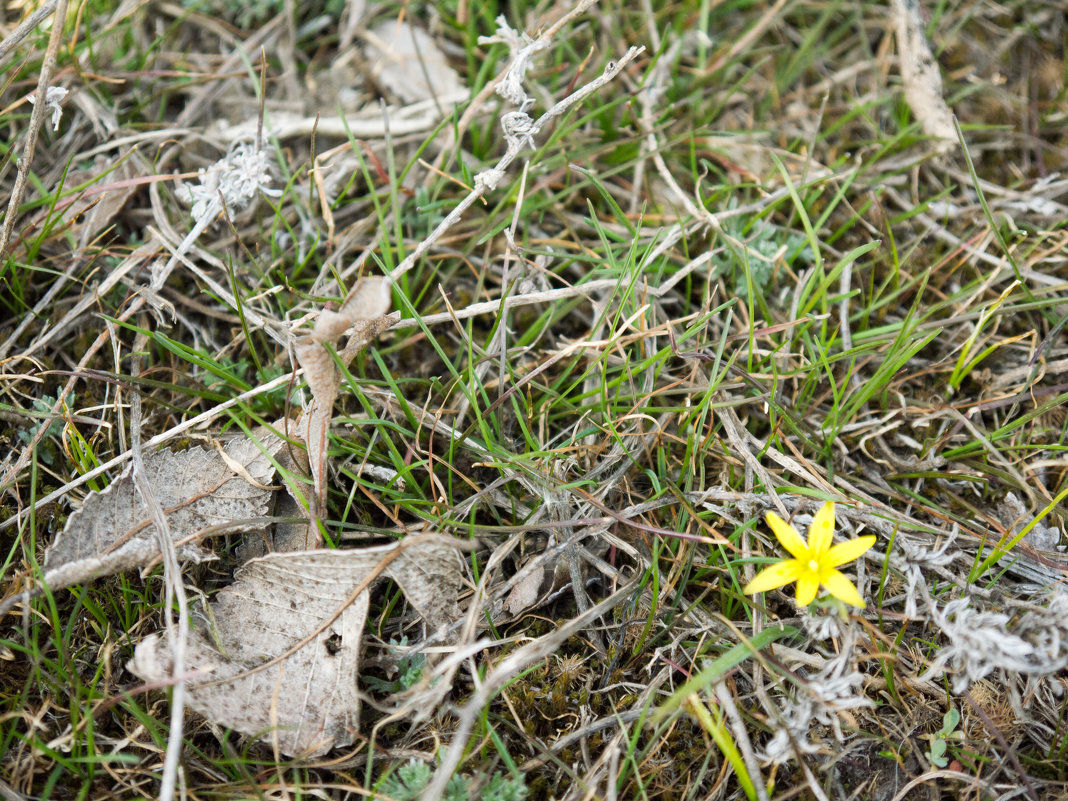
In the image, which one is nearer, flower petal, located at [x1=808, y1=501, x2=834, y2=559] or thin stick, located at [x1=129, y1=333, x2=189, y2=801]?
thin stick, located at [x1=129, y1=333, x2=189, y2=801]

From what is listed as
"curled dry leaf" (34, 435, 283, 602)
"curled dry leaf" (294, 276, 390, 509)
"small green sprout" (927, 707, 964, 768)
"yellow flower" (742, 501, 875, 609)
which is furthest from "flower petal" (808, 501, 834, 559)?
"curled dry leaf" (34, 435, 283, 602)

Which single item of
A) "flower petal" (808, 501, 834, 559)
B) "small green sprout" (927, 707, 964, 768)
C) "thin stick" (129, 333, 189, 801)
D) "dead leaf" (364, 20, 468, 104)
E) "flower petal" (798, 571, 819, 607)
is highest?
"dead leaf" (364, 20, 468, 104)

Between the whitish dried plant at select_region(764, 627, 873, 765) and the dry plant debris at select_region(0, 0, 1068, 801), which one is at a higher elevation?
the dry plant debris at select_region(0, 0, 1068, 801)

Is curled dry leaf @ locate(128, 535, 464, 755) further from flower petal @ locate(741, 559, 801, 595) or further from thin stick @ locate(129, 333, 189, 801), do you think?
flower petal @ locate(741, 559, 801, 595)

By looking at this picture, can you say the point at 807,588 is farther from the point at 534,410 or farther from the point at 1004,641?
the point at 534,410

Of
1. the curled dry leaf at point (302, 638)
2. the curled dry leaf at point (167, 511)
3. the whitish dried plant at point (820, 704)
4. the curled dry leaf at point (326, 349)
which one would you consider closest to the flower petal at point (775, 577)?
the whitish dried plant at point (820, 704)

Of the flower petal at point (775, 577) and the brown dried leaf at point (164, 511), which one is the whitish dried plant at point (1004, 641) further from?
the brown dried leaf at point (164, 511)

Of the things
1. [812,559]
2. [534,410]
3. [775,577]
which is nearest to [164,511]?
[534,410]

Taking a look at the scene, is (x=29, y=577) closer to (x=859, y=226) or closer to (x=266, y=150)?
(x=266, y=150)
